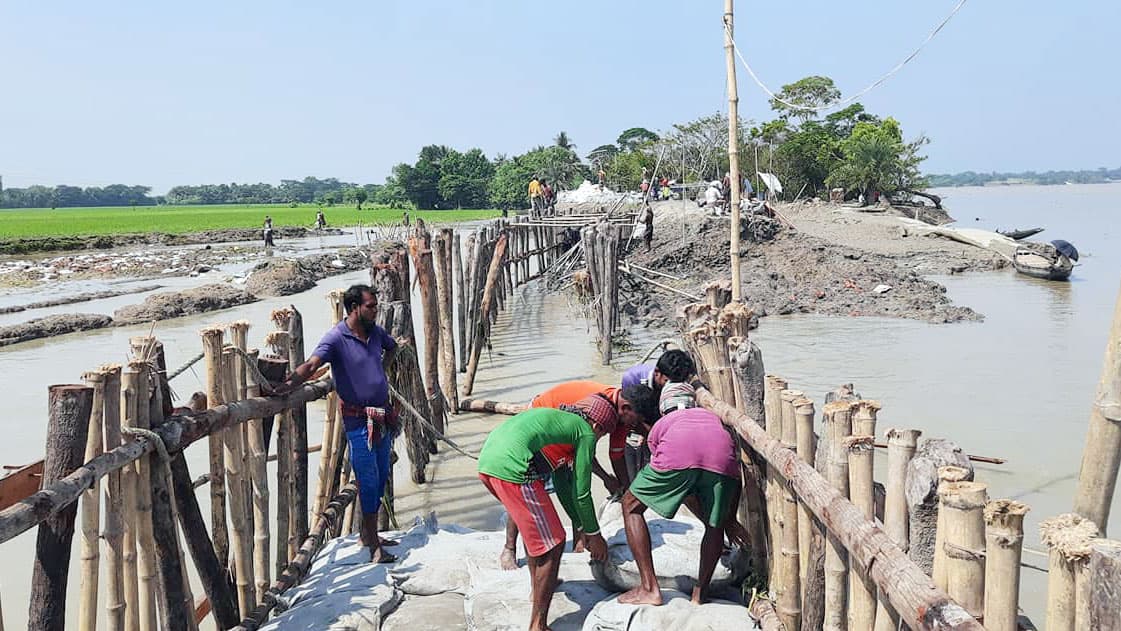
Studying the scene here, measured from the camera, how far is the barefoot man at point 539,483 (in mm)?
3705

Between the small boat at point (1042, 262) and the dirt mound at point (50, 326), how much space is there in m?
21.4

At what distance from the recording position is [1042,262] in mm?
20312

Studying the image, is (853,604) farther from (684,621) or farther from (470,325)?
(470,325)

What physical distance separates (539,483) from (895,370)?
28.2ft

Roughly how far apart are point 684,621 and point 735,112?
201 inches

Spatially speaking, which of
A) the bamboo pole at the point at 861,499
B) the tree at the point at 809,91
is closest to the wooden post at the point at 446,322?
the bamboo pole at the point at 861,499

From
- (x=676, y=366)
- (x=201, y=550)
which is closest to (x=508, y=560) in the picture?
(x=676, y=366)

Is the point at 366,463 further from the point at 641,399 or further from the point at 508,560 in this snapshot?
the point at 641,399

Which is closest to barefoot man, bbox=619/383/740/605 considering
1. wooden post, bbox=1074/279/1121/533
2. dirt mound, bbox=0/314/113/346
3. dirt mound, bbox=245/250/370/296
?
wooden post, bbox=1074/279/1121/533

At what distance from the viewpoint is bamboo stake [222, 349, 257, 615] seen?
388 cm

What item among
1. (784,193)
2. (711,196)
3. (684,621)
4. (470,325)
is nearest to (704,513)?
(684,621)

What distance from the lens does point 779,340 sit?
523 inches

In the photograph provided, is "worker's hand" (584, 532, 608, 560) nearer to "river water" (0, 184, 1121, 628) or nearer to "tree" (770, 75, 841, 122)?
"river water" (0, 184, 1121, 628)

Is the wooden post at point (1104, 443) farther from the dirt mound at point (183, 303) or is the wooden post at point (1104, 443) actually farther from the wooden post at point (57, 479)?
the dirt mound at point (183, 303)
